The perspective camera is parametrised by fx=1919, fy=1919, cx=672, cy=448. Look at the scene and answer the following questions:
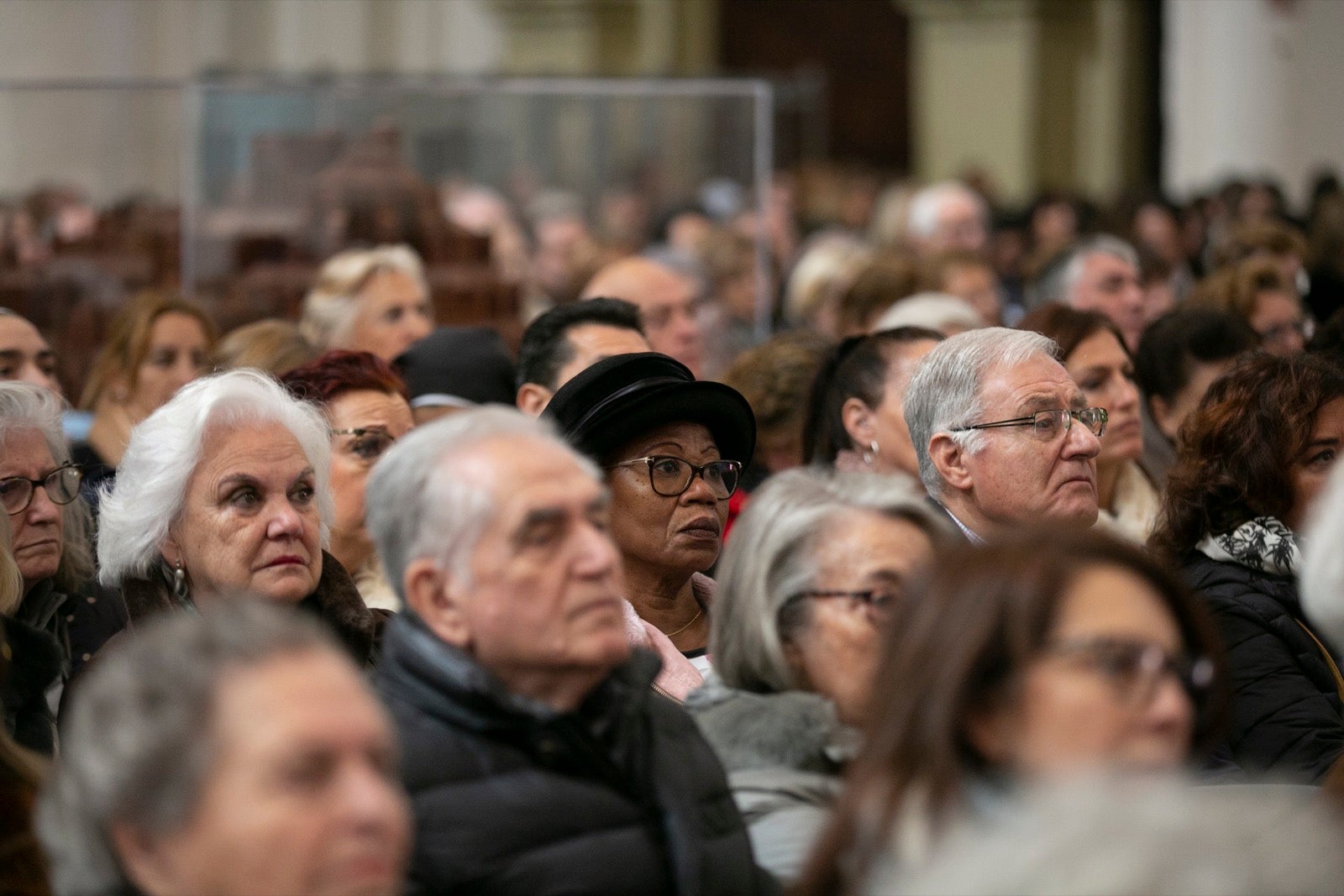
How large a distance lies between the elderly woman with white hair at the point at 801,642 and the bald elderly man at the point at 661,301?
3.42 m

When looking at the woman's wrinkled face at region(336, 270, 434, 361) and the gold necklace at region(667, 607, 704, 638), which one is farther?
the woman's wrinkled face at region(336, 270, 434, 361)

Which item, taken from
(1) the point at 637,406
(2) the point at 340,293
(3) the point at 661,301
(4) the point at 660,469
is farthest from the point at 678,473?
(2) the point at 340,293

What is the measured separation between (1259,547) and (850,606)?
1.40 meters

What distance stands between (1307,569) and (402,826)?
4.85 feet

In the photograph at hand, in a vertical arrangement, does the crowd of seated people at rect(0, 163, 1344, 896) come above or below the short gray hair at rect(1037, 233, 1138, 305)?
below

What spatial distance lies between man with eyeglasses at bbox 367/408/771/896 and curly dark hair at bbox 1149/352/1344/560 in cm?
165

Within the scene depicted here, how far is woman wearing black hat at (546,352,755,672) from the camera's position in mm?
4055

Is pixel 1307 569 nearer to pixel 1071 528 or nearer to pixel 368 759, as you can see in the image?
pixel 1071 528

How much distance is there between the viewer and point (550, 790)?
8.95 ft

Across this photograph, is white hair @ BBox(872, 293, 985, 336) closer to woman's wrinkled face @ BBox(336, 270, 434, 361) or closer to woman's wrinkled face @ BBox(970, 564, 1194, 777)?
woman's wrinkled face @ BBox(336, 270, 434, 361)

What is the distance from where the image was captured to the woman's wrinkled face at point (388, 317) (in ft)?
23.1

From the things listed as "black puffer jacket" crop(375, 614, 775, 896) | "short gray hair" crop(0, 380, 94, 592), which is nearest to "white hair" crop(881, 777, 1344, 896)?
"black puffer jacket" crop(375, 614, 775, 896)

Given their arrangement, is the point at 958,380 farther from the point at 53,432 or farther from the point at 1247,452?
the point at 53,432

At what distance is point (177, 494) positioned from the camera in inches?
150
